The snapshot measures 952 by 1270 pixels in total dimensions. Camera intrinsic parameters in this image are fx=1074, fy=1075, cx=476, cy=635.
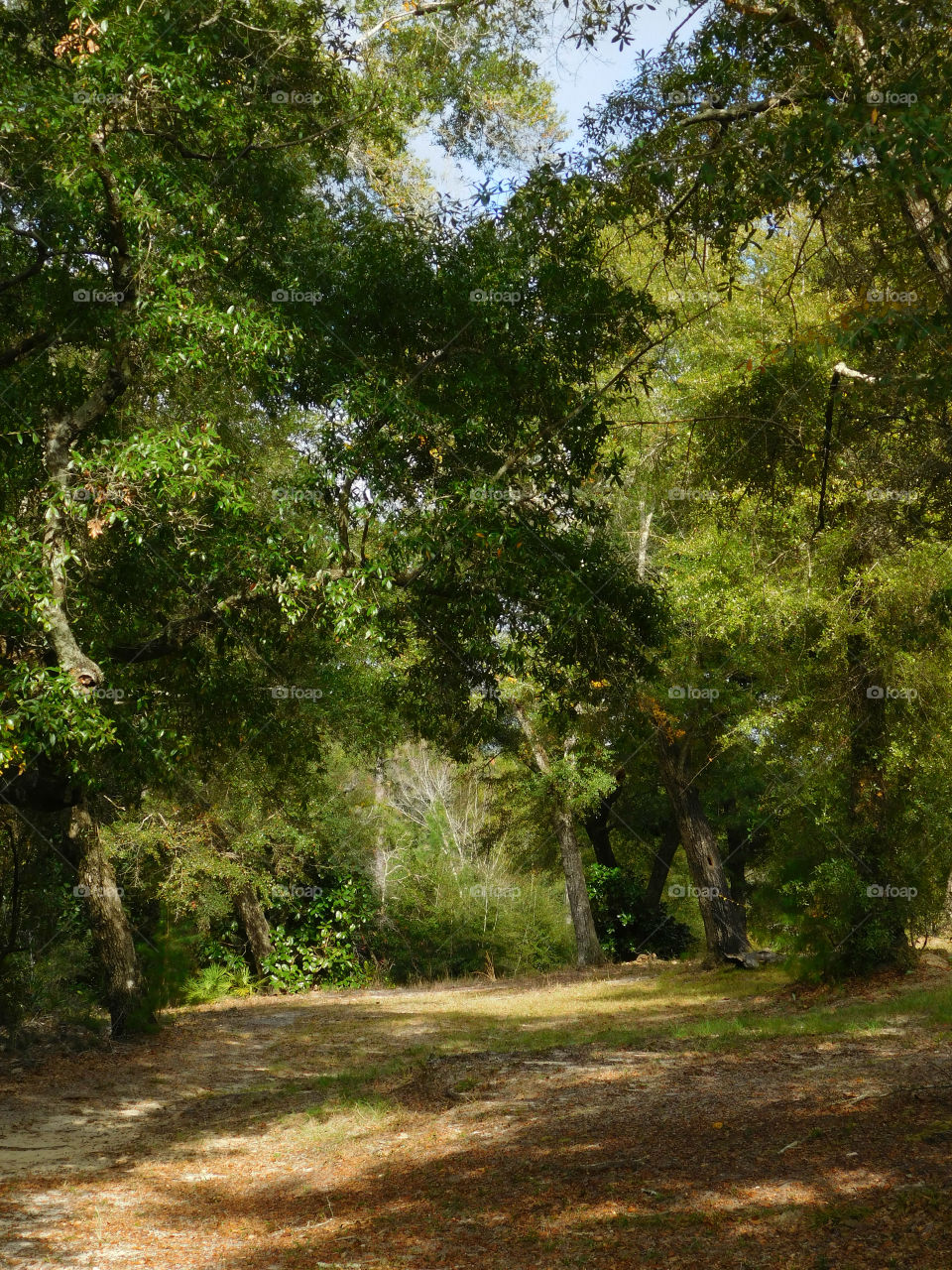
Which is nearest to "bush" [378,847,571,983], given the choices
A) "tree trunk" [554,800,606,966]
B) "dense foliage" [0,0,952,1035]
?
"tree trunk" [554,800,606,966]

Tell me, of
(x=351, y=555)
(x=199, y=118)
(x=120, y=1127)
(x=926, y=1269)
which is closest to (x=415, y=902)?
(x=120, y=1127)

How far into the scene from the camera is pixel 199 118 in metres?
9.02

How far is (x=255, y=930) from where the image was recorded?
2380 cm

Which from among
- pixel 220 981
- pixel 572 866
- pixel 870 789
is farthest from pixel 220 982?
pixel 870 789

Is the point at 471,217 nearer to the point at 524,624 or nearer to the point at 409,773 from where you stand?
the point at 524,624

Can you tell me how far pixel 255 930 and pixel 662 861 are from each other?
10.6 m

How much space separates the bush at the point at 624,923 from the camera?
26359 millimetres

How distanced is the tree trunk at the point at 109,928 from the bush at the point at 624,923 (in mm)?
13783

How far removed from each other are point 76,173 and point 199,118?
152 centimetres

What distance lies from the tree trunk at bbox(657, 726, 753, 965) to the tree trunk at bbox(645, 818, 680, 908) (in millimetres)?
6832

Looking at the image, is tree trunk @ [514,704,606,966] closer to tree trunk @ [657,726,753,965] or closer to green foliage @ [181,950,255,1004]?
tree trunk @ [657,726,753,965]

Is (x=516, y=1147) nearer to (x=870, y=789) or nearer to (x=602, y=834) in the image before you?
(x=870, y=789)

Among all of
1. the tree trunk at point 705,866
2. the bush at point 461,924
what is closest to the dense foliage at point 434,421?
the tree trunk at point 705,866

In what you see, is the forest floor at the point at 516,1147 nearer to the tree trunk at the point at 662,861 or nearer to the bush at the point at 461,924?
the bush at the point at 461,924
